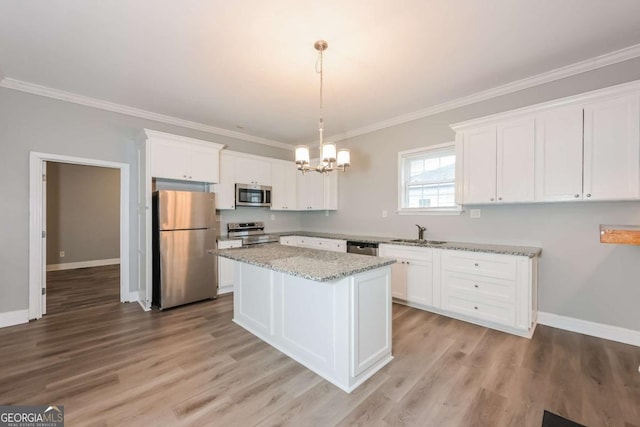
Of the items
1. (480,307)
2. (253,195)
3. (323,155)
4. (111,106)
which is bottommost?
(480,307)

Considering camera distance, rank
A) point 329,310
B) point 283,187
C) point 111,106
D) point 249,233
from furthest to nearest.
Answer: point 283,187
point 249,233
point 111,106
point 329,310

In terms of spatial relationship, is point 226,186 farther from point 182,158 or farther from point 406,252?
point 406,252

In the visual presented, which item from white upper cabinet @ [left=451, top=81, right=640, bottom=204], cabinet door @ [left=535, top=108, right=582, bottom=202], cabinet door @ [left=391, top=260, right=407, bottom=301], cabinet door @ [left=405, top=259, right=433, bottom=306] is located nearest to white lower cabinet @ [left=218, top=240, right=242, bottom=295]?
cabinet door @ [left=391, top=260, right=407, bottom=301]

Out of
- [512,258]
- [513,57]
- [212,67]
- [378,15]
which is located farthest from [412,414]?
[212,67]

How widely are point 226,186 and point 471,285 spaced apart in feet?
12.4

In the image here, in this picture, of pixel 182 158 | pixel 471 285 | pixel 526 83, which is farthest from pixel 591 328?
pixel 182 158

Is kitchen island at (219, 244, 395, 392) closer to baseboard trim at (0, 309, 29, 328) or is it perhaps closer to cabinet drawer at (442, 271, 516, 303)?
cabinet drawer at (442, 271, 516, 303)

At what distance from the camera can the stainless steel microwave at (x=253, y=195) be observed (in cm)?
470

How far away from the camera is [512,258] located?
2785 millimetres

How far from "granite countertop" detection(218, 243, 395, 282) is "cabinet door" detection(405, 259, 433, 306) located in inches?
54.3

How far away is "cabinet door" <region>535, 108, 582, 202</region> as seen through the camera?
2.65 m

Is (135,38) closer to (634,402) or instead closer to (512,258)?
(512,258)

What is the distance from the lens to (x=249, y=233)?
4.99 metres

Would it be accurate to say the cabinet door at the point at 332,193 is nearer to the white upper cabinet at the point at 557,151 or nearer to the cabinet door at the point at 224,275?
the cabinet door at the point at 224,275
